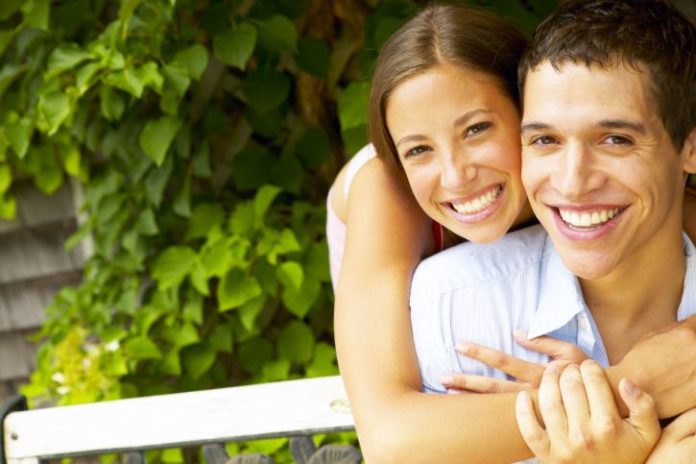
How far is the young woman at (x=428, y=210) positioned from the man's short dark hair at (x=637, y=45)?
0.49ft

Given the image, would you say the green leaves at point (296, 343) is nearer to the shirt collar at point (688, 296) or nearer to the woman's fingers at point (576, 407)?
the shirt collar at point (688, 296)

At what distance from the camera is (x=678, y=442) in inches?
66.2

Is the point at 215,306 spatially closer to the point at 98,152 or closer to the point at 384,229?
the point at 98,152

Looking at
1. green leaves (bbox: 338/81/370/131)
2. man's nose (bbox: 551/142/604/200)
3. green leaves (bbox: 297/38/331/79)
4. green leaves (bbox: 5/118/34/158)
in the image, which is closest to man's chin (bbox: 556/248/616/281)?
man's nose (bbox: 551/142/604/200)

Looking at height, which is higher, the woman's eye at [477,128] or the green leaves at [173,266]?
the green leaves at [173,266]

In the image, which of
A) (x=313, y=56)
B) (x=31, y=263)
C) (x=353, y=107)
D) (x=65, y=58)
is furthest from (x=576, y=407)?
(x=31, y=263)

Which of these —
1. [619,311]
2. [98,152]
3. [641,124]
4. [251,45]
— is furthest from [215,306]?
[641,124]

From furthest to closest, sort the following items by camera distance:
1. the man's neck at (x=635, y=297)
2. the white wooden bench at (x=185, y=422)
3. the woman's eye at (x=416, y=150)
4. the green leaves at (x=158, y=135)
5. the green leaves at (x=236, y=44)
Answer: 1. the green leaves at (x=158, y=135)
2. the green leaves at (x=236, y=44)
3. the white wooden bench at (x=185, y=422)
4. the woman's eye at (x=416, y=150)
5. the man's neck at (x=635, y=297)

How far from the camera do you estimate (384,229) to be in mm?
2045

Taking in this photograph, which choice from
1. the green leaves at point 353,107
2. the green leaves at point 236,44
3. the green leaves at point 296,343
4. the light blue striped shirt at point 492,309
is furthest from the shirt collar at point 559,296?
the green leaves at point 296,343

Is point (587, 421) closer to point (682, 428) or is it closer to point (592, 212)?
point (682, 428)

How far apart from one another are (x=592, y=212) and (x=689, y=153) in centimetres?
23

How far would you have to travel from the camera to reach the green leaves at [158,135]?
10.0ft

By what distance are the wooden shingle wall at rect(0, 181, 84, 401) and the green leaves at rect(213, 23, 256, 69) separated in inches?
39.5
